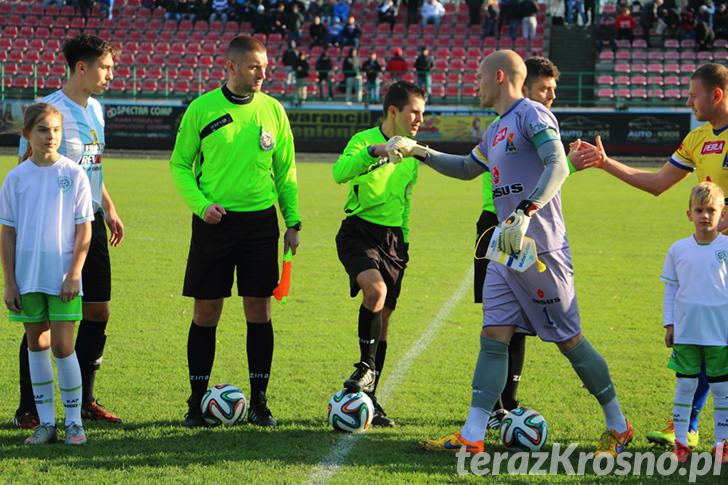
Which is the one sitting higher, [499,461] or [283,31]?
[283,31]

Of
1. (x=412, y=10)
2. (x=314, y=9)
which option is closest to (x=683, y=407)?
(x=412, y=10)

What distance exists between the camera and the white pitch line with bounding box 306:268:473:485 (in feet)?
16.7

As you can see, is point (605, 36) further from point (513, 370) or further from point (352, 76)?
point (513, 370)

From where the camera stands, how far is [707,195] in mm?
5281

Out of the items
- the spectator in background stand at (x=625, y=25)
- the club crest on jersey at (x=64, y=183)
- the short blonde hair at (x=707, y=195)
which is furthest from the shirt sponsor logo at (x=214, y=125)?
the spectator in background stand at (x=625, y=25)

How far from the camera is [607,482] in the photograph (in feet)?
16.4

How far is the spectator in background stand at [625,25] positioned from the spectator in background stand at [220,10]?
15.1 m

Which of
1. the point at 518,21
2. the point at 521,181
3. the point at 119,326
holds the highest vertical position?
the point at 518,21

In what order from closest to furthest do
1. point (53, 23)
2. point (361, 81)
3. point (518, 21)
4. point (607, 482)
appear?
point (607, 482)
point (361, 81)
point (518, 21)
point (53, 23)

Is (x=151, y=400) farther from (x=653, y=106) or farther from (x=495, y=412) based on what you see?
(x=653, y=106)

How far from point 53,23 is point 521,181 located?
38410 millimetres

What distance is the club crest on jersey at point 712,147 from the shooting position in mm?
5772

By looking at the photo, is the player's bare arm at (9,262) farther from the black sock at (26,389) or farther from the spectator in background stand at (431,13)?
the spectator in background stand at (431,13)

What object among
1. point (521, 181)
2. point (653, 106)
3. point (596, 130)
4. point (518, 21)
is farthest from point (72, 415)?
point (518, 21)
